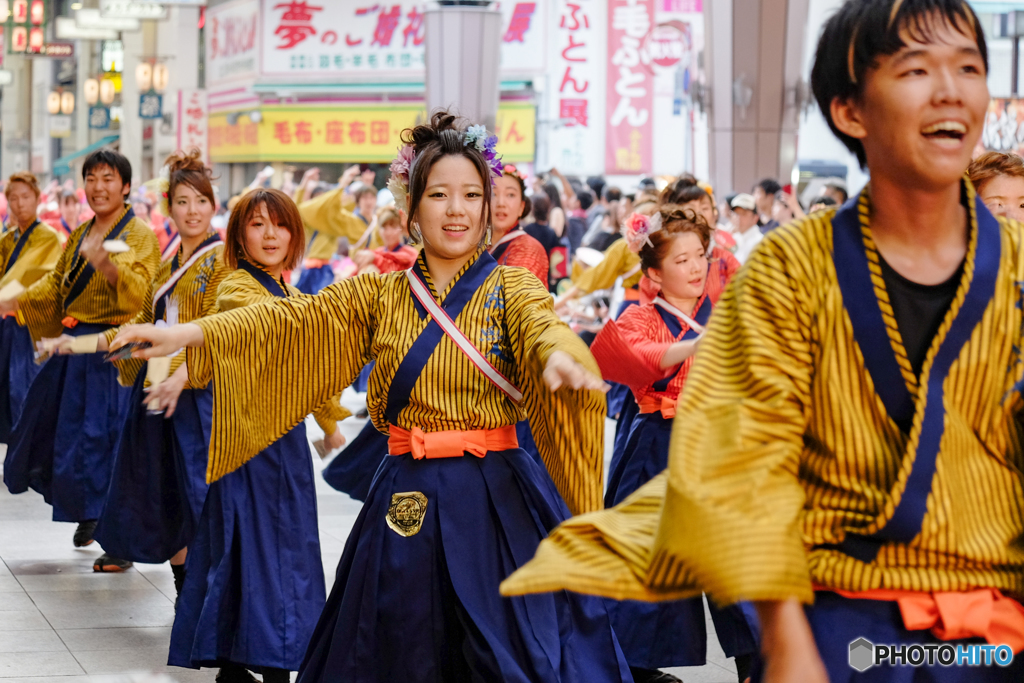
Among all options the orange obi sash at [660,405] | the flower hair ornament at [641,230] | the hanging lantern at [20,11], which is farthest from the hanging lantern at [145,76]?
the orange obi sash at [660,405]

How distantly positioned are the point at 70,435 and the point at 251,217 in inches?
91.2

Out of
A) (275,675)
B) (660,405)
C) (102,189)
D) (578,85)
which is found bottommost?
(275,675)

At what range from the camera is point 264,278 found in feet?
15.1

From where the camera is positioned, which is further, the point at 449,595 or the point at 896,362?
the point at 449,595

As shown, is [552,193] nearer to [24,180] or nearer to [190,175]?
[24,180]

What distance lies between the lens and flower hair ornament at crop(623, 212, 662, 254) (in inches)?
186

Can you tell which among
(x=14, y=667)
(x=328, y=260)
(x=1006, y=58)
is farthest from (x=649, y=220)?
(x=1006, y=58)

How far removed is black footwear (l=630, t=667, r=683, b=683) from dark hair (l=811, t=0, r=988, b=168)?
2898 mm

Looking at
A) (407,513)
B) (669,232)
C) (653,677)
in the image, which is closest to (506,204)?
(669,232)

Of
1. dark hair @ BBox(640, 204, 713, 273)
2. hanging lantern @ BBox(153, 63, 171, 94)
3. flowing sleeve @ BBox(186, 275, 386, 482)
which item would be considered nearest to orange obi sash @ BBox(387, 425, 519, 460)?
flowing sleeve @ BBox(186, 275, 386, 482)

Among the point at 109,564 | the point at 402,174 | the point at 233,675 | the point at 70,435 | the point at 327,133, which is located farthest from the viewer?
the point at 327,133

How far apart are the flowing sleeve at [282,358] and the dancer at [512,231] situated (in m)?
2.24

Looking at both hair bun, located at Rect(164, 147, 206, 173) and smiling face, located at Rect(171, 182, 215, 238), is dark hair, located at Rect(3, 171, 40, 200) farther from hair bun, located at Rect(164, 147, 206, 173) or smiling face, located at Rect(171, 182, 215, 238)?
smiling face, located at Rect(171, 182, 215, 238)

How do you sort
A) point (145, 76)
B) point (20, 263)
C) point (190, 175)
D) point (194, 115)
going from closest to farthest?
point (190, 175)
point (20, 263)
point (194, 115)
point (145, 76)
